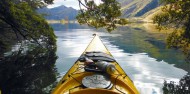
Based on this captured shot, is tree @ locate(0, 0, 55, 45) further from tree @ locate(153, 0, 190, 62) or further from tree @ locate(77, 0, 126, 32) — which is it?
tree @ locate(153, 0, 190, 62)

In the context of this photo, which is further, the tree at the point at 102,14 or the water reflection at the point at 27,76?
the water reflection at the point at 27,76

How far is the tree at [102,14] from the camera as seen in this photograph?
17.2 meters

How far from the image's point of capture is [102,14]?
58.3ft

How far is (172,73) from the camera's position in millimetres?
27328

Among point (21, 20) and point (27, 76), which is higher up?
point (21, 20)

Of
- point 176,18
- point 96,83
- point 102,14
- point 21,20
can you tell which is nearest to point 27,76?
point 21,20

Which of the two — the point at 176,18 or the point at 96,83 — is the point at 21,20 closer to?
the point at 176,18

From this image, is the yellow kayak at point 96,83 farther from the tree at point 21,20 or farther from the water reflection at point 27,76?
the tree at point 21,20

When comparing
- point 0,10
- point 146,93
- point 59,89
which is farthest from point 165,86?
point 0,10

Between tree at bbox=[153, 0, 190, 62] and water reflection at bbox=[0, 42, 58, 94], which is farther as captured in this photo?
tree at bbox=[153, 0, 190, 62]

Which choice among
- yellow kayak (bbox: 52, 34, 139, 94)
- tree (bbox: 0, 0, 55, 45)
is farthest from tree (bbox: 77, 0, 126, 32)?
tree (bbox: 0, 0, 55, 45)

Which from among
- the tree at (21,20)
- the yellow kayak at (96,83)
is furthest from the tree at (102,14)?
the tree at (21,20)

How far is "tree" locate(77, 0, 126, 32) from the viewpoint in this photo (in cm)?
1720

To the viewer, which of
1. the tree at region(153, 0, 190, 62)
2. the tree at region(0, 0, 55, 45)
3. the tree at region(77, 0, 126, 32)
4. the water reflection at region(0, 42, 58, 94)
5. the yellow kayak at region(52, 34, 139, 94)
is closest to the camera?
the yellow kayak at region(52, 34, 139, 94)
